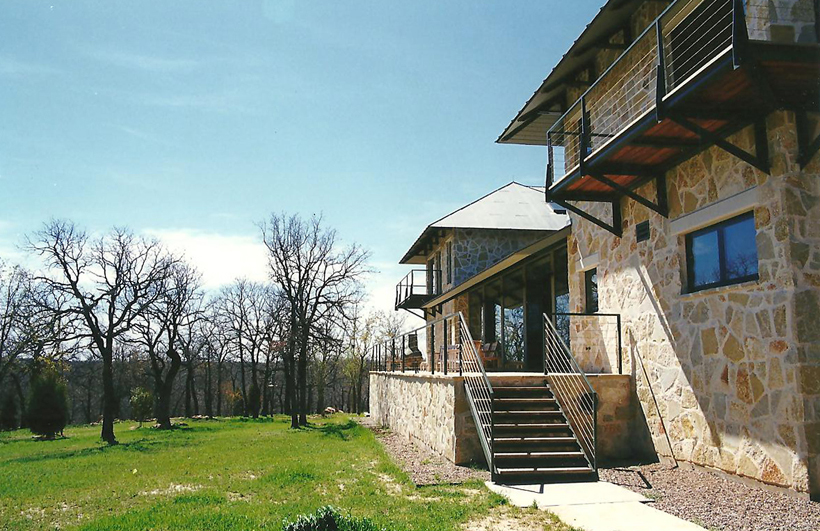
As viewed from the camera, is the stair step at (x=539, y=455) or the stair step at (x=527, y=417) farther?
the stair step at (x=527, y=417)

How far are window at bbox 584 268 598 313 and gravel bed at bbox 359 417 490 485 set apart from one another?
163 inches

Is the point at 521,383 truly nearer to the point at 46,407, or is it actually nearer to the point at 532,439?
the point at 532,439

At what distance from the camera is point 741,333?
7418 millimetres

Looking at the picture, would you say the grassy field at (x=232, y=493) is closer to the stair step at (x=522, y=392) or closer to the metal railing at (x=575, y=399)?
the stair step at (x=522, y=392)

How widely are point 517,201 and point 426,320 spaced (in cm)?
705

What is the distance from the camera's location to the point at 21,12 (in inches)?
356

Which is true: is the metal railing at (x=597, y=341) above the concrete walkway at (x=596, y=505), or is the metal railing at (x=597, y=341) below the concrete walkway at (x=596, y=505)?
above

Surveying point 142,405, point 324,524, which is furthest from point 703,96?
point 142,405

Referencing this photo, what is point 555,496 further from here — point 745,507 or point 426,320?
point 426,320

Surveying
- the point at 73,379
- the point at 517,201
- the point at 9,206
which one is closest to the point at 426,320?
the point at 517,201

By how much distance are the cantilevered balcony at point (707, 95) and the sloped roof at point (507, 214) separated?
10.4 metres

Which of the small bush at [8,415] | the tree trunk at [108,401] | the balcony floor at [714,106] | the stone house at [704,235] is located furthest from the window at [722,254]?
the small bush at [8,415]

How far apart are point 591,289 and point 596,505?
5.94m

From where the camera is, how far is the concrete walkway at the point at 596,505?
5.91m
